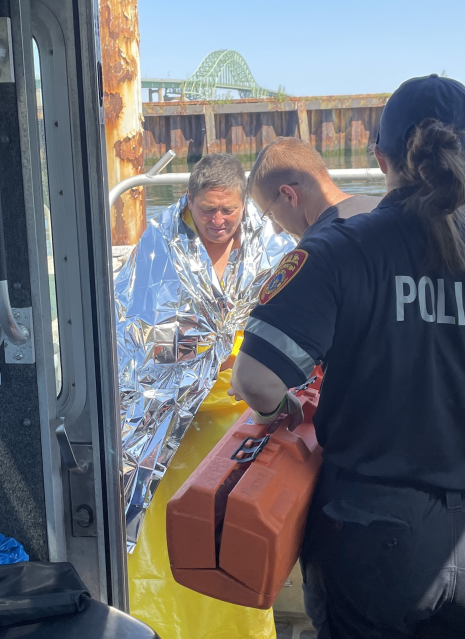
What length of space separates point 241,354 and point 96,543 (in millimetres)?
533

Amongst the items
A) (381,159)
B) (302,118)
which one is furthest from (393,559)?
(302,118)

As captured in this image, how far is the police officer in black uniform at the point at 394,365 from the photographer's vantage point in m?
1.33

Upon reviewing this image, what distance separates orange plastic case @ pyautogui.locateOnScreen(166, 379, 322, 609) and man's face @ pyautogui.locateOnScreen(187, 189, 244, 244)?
53.4 inches

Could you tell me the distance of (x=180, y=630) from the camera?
7.11ft

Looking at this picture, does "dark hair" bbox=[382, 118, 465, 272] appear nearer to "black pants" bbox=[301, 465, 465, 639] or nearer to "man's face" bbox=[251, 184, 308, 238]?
"black pants" bbox=[301, 465, 465, 639]

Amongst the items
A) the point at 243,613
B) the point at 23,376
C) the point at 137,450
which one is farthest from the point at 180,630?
the point at 23,376

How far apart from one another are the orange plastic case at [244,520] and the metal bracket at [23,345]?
0.50m

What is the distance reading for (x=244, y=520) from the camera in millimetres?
1365

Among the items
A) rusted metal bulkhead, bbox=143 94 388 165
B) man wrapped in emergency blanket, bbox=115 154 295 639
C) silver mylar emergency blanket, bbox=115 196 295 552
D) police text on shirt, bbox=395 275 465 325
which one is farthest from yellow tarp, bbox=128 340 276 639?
rusted metal bulkhead, bbox=143 94 388 165

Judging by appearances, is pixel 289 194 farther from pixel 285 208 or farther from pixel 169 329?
pixel 169 329

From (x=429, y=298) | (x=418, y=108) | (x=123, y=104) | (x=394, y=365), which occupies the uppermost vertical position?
(x=123, y=104)

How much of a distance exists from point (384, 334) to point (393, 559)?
1.62 feet

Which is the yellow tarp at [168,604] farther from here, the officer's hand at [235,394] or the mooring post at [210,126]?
the mooring post at [210,126]

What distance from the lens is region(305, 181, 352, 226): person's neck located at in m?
2.42
